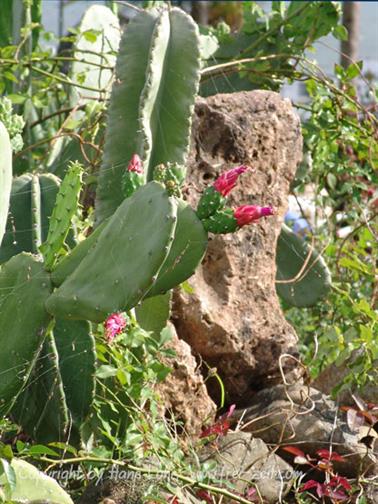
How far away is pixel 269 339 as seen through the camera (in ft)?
12.0

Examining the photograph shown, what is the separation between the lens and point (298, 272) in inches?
166

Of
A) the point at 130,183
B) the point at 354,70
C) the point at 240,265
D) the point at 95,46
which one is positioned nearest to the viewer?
the point at 130,183

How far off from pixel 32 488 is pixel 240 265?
144cm

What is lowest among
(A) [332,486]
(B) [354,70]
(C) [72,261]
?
(A) [332,486]

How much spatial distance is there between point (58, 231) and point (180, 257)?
318 mm

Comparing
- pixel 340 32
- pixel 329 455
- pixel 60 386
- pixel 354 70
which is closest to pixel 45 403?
pixel 60 386

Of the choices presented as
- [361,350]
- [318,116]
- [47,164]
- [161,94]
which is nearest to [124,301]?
[161,94]

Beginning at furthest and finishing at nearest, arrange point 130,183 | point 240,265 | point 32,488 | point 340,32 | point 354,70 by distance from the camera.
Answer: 1. point 340,32
2. point 354,70
3. point 240,265
4. point 130,183
5. point 32,488

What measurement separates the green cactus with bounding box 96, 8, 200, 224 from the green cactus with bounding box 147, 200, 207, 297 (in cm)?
76

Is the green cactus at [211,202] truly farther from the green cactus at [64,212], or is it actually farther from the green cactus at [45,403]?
the green cactus at [45,403]

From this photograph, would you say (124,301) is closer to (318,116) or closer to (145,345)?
(145,345)

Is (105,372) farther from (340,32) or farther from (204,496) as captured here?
(340,32)

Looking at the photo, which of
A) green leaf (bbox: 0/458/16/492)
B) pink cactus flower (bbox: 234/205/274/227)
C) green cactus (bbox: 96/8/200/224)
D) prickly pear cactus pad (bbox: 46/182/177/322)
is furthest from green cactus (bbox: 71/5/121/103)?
green leaf (bbox: 0/458/16/492)

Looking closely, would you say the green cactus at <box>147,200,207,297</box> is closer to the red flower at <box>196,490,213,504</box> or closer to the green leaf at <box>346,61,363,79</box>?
the red flower at <box>196,490,213,504</box>
